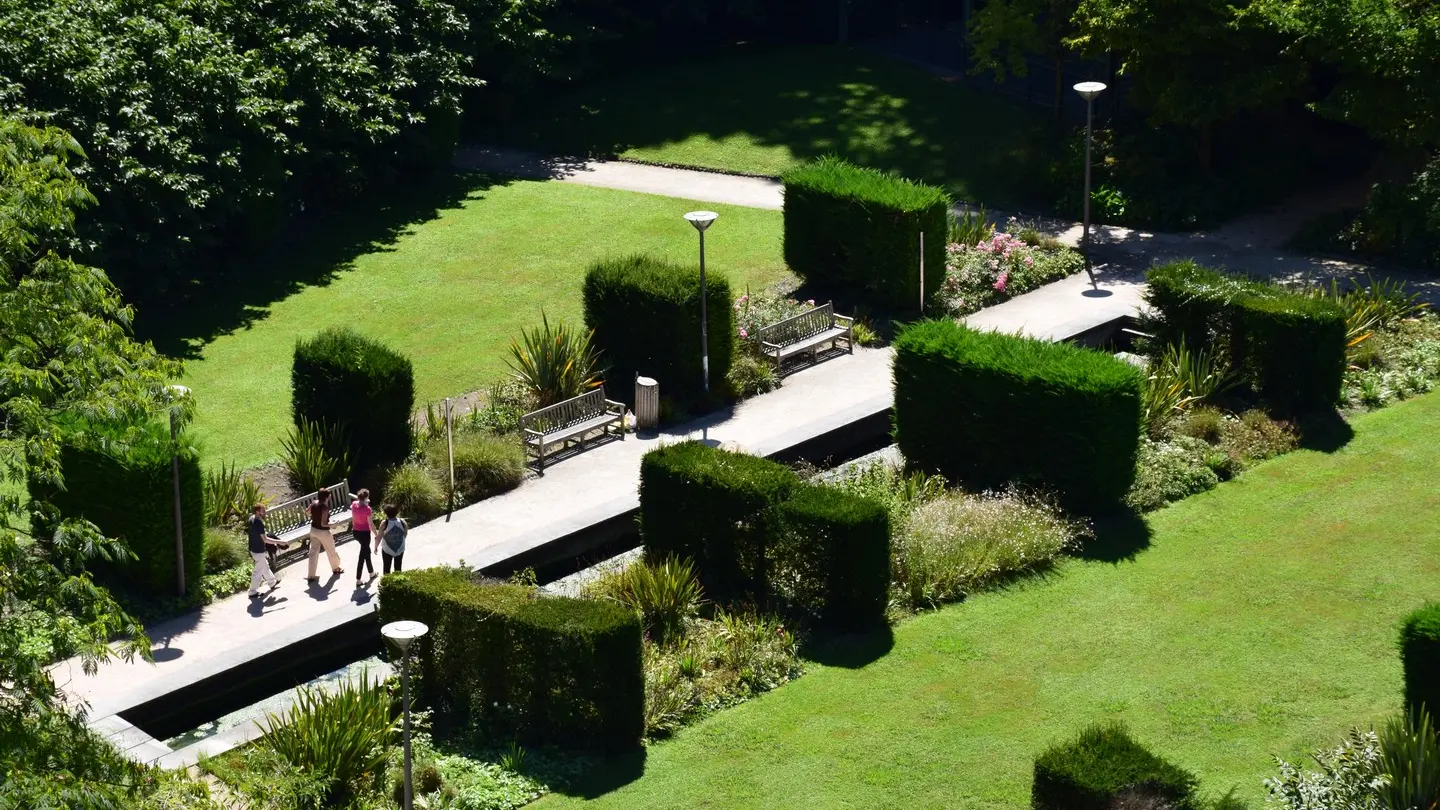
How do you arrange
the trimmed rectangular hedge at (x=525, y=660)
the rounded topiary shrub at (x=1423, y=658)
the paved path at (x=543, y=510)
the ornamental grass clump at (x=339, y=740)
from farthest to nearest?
the paved path at (x=543, y=510) → the trimmed rectangular hedge at (x=525, y=660) → the ornamental grass clump at (x=339, y=740) → the rounded topiary shrub at (x=1423, y=658)

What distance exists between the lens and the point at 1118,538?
18594 millimetres

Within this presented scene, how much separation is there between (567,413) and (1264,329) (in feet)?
28.1

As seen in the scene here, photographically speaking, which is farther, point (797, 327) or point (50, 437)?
point (797, 327)

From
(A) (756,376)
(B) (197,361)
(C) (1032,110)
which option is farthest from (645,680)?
(C) (1032,110)

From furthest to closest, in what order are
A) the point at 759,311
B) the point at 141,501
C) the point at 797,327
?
the point at 759,311
the point at 797,327
the point at 141,501

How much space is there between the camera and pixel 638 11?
1500 inches

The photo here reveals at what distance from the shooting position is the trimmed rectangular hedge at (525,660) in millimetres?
14602

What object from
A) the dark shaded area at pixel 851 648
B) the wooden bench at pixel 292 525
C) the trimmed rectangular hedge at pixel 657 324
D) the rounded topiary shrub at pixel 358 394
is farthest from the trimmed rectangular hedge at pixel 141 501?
the trimmed rectangular hedge at pixel 657 324

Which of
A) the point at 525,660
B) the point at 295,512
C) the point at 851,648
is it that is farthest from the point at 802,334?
the point at 525,660

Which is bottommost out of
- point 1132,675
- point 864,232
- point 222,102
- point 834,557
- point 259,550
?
point 1132,675

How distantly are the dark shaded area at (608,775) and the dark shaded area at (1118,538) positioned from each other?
582 centimetres

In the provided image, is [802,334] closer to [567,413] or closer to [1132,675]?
[567,413]

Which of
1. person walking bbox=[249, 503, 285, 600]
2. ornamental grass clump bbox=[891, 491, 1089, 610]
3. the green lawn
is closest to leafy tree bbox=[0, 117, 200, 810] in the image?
person walking bbox=[249, 503, 285, 600]

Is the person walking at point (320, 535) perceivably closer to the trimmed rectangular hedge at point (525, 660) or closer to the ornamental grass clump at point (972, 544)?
the trimmed rectangular hedge at point (525, 660)
